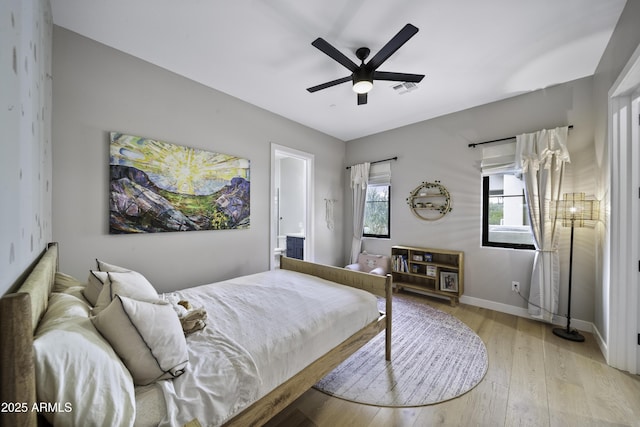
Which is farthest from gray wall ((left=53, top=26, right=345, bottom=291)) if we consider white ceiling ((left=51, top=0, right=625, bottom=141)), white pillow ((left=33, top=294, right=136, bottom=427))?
white pillow ((left=33, top=294, right=136, bottom=427))

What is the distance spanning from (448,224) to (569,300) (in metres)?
1.46

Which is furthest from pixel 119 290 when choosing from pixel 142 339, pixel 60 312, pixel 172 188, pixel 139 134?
pixel 139 134

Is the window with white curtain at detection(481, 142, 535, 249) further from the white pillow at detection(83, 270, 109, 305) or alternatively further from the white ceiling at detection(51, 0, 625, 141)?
the white pillow at detection(83, 270, 109, 305)

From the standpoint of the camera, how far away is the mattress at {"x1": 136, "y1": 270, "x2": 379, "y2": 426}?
0.94 m

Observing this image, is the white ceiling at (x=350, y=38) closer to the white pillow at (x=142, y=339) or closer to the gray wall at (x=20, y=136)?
the gray wall at (x=20, y=136)

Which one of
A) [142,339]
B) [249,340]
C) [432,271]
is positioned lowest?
[432,271]

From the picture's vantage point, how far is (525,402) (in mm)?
1634

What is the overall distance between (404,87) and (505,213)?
212 cm

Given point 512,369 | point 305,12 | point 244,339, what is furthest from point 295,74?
point 512,369

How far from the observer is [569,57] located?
227 centimetres

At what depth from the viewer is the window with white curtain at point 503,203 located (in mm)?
3029

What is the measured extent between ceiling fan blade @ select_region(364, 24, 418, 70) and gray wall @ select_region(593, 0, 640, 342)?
1.50 metres

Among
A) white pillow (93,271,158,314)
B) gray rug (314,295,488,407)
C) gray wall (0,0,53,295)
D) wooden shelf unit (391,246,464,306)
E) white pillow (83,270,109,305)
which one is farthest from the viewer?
wooden shelf unit (391,246,464,306)

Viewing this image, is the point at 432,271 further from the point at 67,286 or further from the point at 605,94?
the point at 67,286
